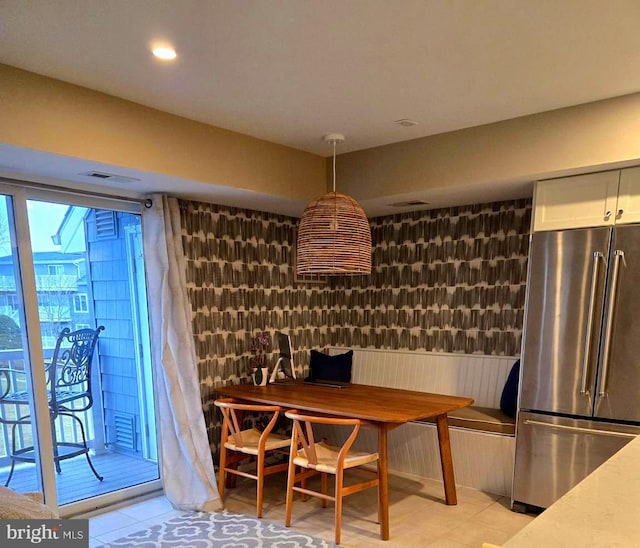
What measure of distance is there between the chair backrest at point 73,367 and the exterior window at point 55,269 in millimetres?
368

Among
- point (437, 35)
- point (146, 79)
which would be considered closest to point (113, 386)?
point (146, 79)

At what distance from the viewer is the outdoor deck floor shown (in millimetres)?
2996

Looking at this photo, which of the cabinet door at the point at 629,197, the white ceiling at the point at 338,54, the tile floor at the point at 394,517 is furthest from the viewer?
the tile floor at the point at 394,517

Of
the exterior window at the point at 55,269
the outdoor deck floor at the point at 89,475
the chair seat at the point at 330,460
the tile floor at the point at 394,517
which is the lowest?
the tile floor at the point at 394,517

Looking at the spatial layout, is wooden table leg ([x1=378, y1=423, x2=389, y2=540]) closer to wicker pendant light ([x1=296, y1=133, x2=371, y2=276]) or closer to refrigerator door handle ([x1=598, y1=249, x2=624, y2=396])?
wicker pendant light ([x1=296, y1=133, x2=371, y2=276])

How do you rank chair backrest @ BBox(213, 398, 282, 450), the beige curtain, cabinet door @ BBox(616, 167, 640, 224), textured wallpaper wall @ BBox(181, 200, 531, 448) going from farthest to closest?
textured wallpaper wall @ BBox(181, 200, 531, 448) < the beige curtain < chair backrest @ BBox(213, 398, 282, 450) < cabinet door @ BBox(616, 167, 640, 224)

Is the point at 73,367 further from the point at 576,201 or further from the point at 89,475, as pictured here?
the point at 576,201

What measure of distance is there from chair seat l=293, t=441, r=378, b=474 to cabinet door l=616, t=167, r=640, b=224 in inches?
81.3

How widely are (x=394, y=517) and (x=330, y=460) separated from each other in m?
0.62

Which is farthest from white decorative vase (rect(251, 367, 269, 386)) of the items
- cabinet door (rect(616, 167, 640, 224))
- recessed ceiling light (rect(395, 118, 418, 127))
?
cabinet door (rect(616, 167, 640, 224))

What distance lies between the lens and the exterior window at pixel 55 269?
317cm

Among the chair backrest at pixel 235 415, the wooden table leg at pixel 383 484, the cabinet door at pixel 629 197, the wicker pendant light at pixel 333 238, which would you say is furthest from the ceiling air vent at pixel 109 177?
the cabinet door at pixel 629 197

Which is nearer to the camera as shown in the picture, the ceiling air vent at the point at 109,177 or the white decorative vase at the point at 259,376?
the ceiling air vent at the point at 109,177

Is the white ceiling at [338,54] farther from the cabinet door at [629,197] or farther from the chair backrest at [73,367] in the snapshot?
the chair backrest at [73,367]
